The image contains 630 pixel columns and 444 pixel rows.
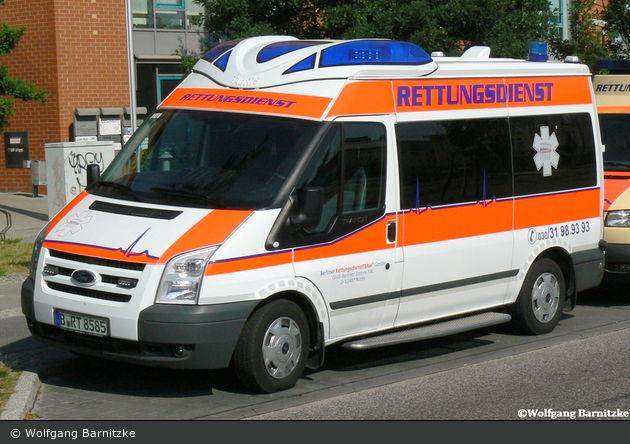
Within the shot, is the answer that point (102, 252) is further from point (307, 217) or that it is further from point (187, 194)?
point (307, 217)

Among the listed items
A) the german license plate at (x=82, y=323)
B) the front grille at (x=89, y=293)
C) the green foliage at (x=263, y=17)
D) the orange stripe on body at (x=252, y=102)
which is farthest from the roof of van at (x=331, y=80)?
the green foliage at (x=263, y=17)

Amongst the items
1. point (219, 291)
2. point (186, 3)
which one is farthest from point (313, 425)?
point (186, 3)

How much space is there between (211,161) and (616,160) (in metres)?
5.95

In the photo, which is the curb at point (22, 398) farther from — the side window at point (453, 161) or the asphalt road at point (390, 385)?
the side window at point (453, 161)

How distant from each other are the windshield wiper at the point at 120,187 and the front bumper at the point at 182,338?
1.07 m

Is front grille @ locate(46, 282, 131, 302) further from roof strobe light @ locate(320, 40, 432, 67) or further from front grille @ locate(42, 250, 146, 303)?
roof strobe light @ locate(320, 40, 432, 67)

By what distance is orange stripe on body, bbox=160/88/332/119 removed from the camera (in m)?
6.70

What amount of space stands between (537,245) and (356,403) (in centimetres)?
285

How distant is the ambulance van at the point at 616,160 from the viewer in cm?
973

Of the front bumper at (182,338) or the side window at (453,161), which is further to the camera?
the side window at (453,161)

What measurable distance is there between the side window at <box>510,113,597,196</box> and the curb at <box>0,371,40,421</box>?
4349mm

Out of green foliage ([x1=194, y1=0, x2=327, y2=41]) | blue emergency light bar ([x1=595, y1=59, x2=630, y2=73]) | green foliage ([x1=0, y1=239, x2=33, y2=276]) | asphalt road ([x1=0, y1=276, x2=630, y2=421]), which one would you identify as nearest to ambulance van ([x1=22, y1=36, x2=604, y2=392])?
asphalt road ([x1=0, y1=276, x2=630, y2=421])

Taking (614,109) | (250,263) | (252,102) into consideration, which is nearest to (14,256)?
(252,102)

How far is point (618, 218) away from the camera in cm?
976
